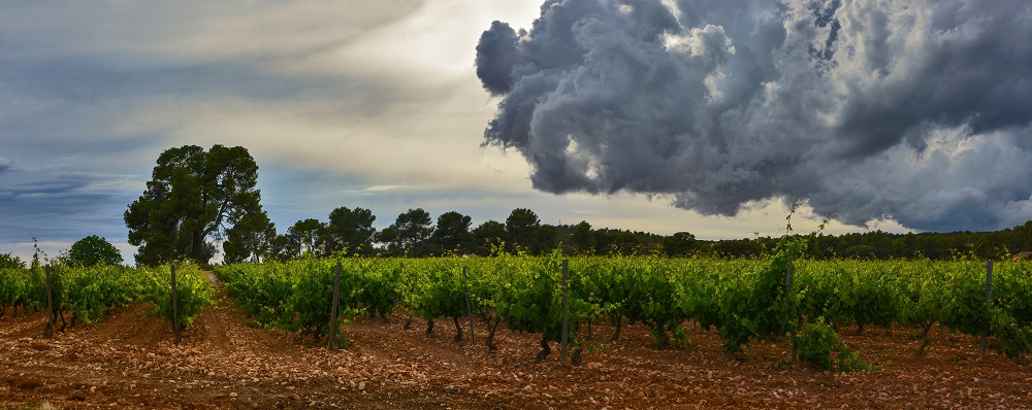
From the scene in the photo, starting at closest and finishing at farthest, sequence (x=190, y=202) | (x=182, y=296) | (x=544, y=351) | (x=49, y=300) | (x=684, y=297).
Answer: (x=544, y=351) < (x=684, y=297) < (x=182, y=296) < (x=49, y=300) < (x=190, y=202)

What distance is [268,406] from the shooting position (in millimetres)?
11031

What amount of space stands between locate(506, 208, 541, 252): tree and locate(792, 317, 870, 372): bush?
6554 centimetres

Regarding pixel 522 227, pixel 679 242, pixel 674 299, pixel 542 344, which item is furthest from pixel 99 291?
pixel 522 227

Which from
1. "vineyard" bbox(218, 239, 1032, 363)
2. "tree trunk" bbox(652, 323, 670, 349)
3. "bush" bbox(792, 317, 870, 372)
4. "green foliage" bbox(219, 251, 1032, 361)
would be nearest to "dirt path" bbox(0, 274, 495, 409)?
"vineyard" bbox(218, 239, 1032, 363)

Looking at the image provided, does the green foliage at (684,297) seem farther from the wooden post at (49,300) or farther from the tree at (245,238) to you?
the tree at (245,238)

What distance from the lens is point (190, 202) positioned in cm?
6044

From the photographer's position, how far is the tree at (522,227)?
8094 centimetres

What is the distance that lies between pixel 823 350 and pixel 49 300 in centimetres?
2087

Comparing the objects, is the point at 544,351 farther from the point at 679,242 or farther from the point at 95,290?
the point at 679,242

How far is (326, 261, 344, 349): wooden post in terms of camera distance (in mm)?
17828

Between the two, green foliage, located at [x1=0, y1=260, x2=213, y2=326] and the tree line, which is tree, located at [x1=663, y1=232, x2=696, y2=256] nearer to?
the tree line

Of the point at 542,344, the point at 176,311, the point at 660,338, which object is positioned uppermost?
the point at 176,311

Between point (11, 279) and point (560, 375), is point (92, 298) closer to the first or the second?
point (11, 279)

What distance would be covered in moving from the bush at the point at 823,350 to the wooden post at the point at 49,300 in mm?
20163
